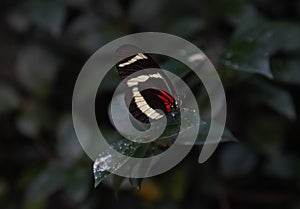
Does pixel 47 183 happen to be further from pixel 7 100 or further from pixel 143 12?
pixel 143 12

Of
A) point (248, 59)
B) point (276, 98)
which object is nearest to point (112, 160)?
point (248, 59)

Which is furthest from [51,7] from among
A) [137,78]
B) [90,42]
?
[137,78]

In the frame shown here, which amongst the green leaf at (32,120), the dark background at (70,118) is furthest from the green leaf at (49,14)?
the green leaf at (32,120)

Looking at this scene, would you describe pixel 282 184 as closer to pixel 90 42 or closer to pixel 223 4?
pixel 223 4

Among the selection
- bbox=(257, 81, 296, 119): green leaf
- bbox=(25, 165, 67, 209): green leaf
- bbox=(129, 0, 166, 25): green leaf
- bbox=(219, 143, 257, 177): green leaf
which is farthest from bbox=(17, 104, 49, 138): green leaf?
bbox=(257, 81, 296, 119): green leaf

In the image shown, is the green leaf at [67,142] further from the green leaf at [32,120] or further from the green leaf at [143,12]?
the green leaf at [143,12]

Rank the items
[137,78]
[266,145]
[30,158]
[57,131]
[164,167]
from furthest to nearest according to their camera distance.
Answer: [30,158], [57,131], [266,145], [164,167], [137,78]
